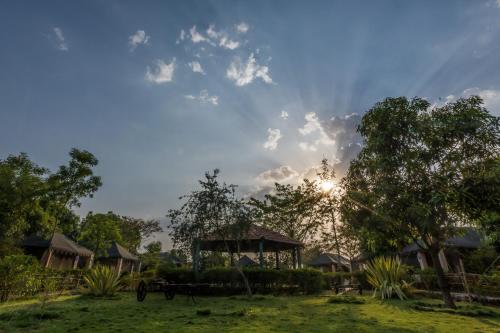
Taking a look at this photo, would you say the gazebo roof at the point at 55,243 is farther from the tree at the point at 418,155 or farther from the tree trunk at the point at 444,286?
the tree trunk at the point at 444,286

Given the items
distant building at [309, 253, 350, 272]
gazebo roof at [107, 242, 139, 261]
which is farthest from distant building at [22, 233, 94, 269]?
distant building at [309, 253, 350, 272]

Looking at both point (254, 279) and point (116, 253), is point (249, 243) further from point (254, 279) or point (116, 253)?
point (116, 253)

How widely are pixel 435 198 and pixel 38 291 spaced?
60.2 ft

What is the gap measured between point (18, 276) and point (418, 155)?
1866 cm

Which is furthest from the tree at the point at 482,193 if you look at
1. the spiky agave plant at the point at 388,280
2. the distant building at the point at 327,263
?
the distant building at the point at 327,263

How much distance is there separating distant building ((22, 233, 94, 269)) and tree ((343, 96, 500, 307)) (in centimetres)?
2854

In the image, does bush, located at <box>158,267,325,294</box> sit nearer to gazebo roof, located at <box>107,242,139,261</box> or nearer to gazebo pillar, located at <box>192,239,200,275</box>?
gazebo pillar, located at <box>192,239,200,275</box>

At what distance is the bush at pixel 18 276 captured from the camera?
11.9 meters

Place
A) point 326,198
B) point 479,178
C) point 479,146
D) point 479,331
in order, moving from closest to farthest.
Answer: point 479,178, point 479,331, point 479,146, point 326,198

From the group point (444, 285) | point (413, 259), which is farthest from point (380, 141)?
point (413, 259)

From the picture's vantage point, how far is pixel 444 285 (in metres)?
11.7

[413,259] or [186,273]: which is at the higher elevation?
[413,259]

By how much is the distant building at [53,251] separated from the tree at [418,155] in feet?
93.6

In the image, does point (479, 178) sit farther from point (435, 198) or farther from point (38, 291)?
point (38, 291)
